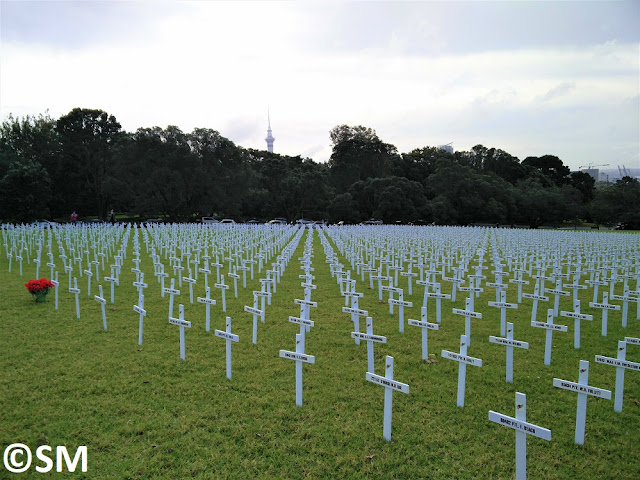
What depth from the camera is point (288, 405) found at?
15.9ft

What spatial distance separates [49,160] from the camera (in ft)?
145

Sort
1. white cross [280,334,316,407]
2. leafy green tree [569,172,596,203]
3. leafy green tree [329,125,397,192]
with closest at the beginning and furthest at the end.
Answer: white cross [280,334,316,407]
leafy green tree [329,125,397,192]
leafy green tree [569,172,596,203]

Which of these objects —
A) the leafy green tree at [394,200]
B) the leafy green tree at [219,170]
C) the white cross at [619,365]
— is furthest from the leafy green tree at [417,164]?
the white cross at [619,365]

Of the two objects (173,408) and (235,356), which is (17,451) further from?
(235,356)

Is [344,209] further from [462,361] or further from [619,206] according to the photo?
[462,361]

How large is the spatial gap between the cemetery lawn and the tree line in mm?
34478

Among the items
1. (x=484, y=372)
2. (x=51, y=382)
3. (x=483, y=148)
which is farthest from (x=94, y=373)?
(x=483, y=148)

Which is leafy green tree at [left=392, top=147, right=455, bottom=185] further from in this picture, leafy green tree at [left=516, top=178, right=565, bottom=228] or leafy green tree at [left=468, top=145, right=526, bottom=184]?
leafy green tree at [left=516, top=178, right=565, bottom=228]

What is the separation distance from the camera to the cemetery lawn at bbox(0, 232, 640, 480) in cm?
381

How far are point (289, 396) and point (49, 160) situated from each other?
162 feet

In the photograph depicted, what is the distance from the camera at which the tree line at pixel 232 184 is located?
130 ft

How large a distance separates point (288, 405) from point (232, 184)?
39244mm

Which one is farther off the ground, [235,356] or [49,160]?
[49,160]

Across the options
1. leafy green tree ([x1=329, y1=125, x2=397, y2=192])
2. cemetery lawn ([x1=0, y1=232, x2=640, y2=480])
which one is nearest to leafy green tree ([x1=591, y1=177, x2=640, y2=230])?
leafy green tree ([x1=329, y1=125, x2=397, y2=192])
